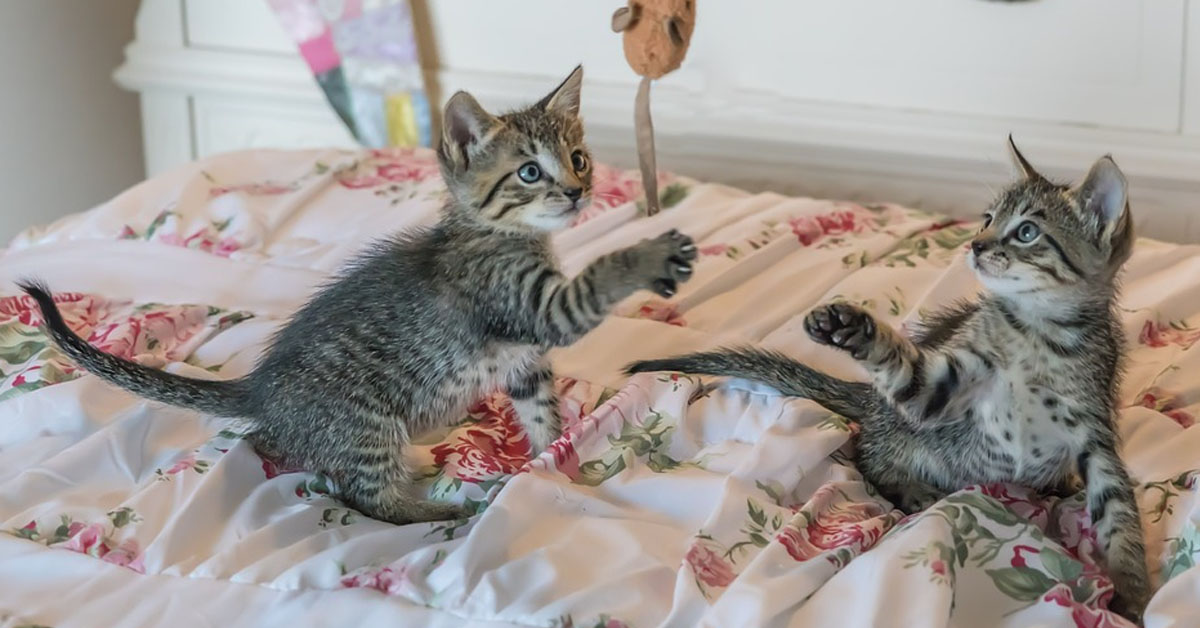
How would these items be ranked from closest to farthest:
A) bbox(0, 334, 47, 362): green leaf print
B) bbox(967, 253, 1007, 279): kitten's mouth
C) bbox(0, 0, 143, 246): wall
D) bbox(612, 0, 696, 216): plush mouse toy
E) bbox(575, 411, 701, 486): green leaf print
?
bbox(967, 253, 1007, 279): kitten's mouth < bbox(575, 411, 701, 486): green leaf print < bbox(0, 334, 47, 362): green leaf print < bbox(612, 0, 696, 216): plush mouse toy < bbox(0, 0, 143, 246): wall

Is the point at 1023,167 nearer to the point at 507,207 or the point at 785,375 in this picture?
the point at 785,375

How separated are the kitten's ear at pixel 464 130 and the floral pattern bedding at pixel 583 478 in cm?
29

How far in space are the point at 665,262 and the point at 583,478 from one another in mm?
235

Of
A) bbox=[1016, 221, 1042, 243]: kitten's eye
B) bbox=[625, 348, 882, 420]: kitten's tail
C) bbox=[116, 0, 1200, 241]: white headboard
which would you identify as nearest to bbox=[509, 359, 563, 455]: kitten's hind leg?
bbox=[625, 348, 882, 420]: kitten's tail

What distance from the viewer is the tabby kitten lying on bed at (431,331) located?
4.26 ft

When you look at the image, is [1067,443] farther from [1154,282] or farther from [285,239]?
[285,239]

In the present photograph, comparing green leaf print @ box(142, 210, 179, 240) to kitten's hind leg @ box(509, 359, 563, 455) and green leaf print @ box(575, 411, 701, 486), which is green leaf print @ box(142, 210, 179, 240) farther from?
green leaf print @ box(575, 411, 701, 486)

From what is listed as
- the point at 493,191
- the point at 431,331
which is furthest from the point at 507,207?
the point at 431,331

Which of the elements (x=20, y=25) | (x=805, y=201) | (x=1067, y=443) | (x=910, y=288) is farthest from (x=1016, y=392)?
(x=20, y=25)

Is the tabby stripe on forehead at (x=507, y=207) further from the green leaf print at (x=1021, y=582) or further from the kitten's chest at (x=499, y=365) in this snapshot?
the green leaf print at (x=1021, y=582)

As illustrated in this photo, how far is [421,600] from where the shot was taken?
1.10m

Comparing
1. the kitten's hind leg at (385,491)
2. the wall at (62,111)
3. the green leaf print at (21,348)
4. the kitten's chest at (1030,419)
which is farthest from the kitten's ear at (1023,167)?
the wall at (62,111)

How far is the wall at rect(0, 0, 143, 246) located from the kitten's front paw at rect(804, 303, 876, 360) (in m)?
1.94

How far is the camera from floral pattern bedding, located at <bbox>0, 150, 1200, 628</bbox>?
1.08 m
